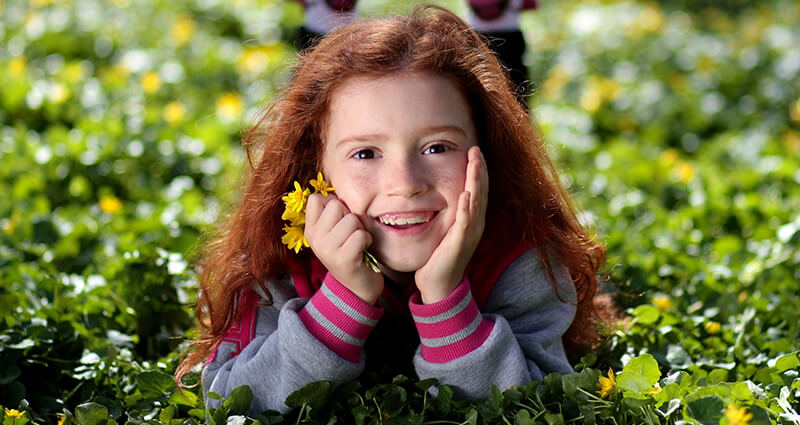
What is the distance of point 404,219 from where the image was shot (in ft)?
5.83

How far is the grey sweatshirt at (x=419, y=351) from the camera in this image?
1766 mm

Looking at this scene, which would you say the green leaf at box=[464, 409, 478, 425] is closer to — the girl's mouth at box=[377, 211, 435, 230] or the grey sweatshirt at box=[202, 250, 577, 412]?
the grey sweatshirt at box=[202, 250, 577, 412]

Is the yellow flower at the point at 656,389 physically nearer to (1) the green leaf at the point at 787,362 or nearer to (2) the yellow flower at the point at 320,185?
(1) the green leaf at the point at 787,362

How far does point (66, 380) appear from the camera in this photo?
2182 millimetres

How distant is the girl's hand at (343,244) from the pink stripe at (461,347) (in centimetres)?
16

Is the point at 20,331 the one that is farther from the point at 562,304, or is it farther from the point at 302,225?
the point at 562,304

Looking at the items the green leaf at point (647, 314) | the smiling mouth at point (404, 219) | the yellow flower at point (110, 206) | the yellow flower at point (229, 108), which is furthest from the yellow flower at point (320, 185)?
the yellow flower at point (229, 108)

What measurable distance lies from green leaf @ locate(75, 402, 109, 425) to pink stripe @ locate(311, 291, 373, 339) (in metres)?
0.47

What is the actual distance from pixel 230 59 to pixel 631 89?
6.95 ft

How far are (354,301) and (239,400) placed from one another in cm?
29

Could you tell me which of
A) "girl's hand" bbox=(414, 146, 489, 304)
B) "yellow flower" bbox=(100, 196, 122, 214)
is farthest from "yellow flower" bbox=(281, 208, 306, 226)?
"yellow flower" bbox=(100, 196, 122, 214)

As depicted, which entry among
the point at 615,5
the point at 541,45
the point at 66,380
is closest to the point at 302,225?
the point at 66,380

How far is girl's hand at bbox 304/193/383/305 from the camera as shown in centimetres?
174

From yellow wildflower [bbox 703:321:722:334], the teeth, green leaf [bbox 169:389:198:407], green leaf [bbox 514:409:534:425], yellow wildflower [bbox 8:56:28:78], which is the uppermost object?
the teeth
